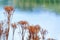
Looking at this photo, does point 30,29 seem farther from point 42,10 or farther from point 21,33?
point 42,10

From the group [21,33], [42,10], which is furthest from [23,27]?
[42,10]

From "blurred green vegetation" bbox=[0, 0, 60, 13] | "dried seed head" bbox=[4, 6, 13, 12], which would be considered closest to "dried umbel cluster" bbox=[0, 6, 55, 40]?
"dried seed head" bbox=[4, 6, 13, 12]

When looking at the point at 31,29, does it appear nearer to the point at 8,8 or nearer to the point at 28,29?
the point at 28,29

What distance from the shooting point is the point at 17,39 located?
146 centimetres

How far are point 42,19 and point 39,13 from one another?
0.25 feet

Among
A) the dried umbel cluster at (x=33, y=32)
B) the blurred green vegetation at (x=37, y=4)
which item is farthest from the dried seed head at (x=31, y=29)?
the blurred green vegetation at (x=37, y=4)

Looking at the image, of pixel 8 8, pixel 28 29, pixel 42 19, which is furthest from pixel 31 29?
pixel 8 8

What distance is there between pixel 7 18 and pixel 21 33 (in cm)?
22

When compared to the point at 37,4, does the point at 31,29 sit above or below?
below

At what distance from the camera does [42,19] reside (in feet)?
5.11

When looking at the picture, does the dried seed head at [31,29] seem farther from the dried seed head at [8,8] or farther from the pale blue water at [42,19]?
the dried seed head at [8,8]

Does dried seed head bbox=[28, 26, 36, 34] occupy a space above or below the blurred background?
below

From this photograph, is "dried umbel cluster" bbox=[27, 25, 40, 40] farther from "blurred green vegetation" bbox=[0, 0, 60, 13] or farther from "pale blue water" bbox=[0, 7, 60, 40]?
"blurred green vegetation" bbox=[0, 0, 60, 13]

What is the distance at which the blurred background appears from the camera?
1.52m
